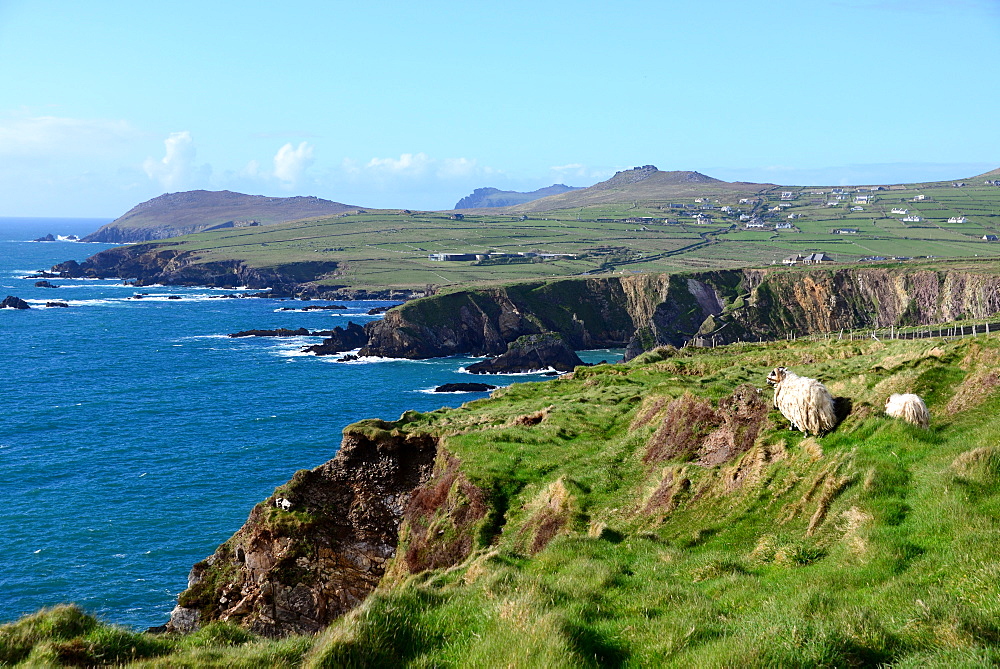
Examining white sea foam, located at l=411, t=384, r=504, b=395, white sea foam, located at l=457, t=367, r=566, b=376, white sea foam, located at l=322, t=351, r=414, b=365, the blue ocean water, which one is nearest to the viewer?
the blue ocean water

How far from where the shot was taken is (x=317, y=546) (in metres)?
34.8

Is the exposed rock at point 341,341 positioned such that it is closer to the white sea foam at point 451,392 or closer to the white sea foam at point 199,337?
the white sea foam at point 199,337

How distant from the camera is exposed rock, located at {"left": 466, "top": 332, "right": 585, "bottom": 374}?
126m

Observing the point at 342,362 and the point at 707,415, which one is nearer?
the point at 707,415

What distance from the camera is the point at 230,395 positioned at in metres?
103

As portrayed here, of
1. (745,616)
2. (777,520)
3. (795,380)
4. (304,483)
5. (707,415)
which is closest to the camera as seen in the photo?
(745,616)

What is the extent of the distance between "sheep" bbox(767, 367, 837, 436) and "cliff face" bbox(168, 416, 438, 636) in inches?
742

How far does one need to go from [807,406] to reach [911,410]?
8.55ft

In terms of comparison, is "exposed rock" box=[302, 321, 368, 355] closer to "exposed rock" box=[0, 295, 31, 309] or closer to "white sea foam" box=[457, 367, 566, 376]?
"white sea foam" box=[457, 367, 566, 376]

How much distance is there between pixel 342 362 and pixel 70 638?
118344mm

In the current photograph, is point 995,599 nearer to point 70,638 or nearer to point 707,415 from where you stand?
point 70,638

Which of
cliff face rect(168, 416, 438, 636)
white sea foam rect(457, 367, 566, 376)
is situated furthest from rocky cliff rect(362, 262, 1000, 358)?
cliff face rect(168, 416, 438, 636)

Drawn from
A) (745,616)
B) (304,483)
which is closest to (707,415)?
(745,616)

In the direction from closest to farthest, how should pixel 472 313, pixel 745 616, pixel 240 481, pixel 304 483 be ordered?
pixel 745 616 → pixel 304 483 → pixel 240 481 → pixel 472 313
